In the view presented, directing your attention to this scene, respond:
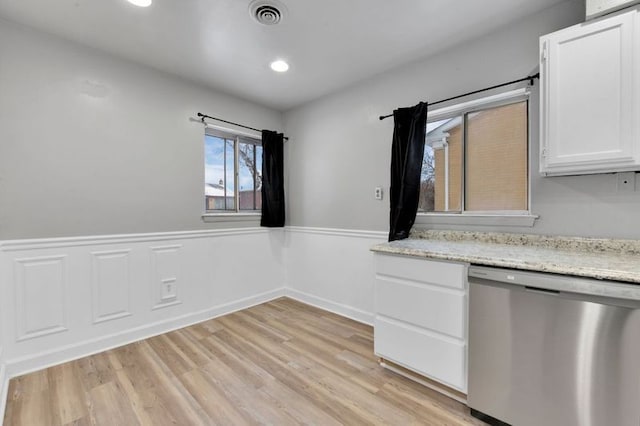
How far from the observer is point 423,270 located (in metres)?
1.85

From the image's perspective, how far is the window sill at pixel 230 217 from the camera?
311cm

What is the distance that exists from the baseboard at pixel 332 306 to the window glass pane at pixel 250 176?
125 cm

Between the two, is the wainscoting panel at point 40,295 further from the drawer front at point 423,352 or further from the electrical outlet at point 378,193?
the electrical outlet at point 378,193

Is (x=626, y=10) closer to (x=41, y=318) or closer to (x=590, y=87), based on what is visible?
(x=590, y=87)

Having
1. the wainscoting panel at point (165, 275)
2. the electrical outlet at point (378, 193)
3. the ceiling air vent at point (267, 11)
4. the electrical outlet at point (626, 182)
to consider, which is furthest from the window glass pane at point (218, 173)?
the electrical outlet at point (626, 182)

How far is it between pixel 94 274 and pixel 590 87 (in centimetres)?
372

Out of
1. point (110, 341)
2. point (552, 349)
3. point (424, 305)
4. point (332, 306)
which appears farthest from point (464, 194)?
point (110, 341)

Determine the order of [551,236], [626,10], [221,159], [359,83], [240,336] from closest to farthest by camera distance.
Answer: [626,10]
[551,236]
[240,336]
[359,83]
[221,159]

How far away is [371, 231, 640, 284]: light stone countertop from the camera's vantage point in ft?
4.26

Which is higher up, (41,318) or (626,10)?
(626,10)

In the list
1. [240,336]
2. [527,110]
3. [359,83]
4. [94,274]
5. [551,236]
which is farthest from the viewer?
[359,83]

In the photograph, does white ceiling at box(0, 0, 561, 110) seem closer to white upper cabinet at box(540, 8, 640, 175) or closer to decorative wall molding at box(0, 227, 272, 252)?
white upper cabinet at box(540, 8, 640, 175)

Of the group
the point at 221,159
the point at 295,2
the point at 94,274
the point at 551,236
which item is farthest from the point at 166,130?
the point at 551,236

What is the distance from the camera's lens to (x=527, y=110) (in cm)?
206
